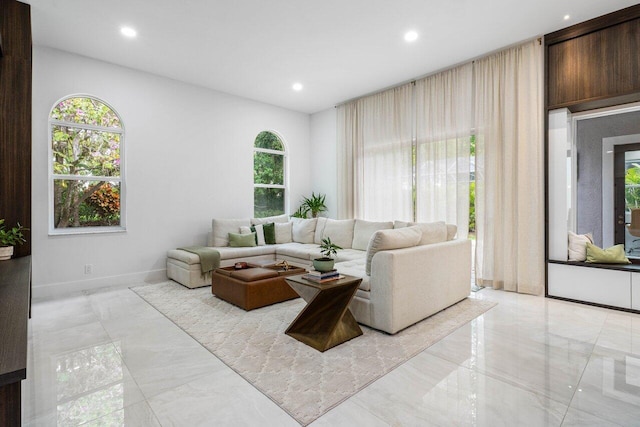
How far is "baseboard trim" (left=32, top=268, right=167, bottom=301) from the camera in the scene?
13.4 feet

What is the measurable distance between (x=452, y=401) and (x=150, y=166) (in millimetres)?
4790

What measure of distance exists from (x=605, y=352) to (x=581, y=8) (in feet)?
10.7

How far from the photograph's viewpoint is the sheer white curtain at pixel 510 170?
3.96 meters

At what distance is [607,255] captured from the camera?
11.7ft

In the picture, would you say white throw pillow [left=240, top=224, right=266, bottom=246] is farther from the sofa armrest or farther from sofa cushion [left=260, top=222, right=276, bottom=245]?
the sofa armrest

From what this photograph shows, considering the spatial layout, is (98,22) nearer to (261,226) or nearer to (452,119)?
(261,226)

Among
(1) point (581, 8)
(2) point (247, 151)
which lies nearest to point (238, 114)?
(2) point (247, 151)

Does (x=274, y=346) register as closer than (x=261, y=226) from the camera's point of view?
Yes

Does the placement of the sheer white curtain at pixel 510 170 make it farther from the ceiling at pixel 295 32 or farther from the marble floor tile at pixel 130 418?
the marble floor tile at pixel 130 418

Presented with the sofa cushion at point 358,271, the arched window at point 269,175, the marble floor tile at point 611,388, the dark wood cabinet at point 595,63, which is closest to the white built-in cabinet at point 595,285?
the marble floor tile at point 611,388

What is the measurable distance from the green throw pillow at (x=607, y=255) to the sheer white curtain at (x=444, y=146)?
4.41ft

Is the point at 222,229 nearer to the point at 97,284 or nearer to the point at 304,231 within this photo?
the point at 304,231

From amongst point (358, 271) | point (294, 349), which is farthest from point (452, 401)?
point (358, 271)

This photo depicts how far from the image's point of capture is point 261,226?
564 centimetres
